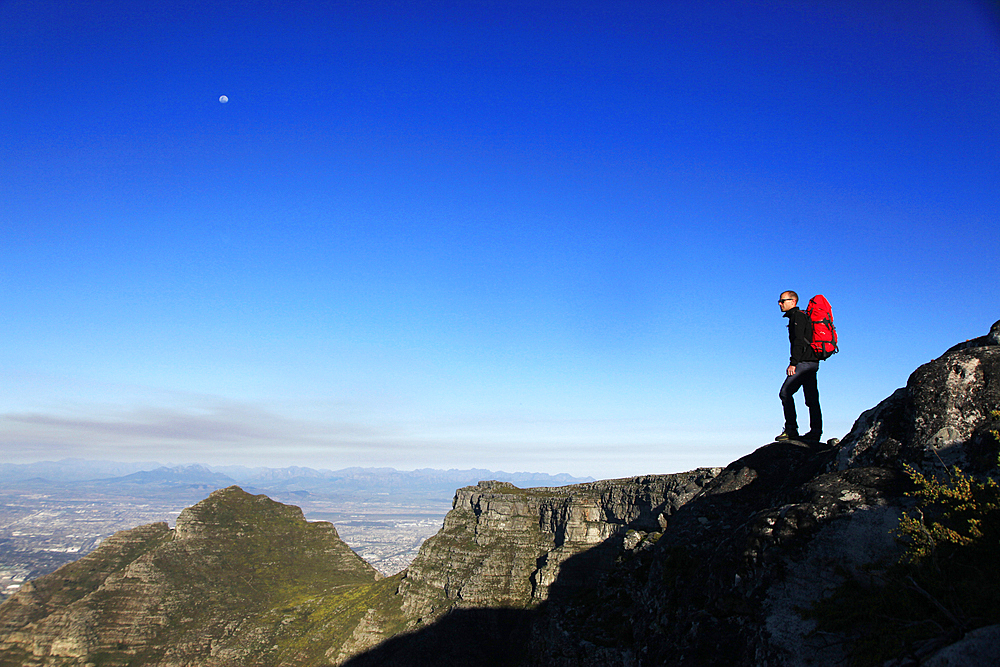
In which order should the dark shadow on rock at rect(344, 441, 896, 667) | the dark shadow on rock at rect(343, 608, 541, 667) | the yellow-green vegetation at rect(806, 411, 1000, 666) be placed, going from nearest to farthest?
1. the yellow-green vegetation at rect(806, 411, 1000, 666)
2. the dark shadow on rock at rect(344, 441, 896, 667)
3. the dark shadow on rock at rect(343, 608, 541, 667)

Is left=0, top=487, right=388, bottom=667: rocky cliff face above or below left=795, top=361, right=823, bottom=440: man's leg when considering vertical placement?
below

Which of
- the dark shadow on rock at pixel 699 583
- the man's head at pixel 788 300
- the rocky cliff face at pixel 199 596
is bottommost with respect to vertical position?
the rocky cliff face at pixel 199 596

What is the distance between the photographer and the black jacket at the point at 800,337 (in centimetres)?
1370

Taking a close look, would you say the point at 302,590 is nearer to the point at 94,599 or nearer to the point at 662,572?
the point at 94,599

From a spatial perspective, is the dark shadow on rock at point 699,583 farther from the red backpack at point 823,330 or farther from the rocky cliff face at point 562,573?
the red backpack at point 823,330

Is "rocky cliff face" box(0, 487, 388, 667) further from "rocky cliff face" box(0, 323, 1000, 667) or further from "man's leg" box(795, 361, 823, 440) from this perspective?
"man's leg" box(795, 361, 823, 440)

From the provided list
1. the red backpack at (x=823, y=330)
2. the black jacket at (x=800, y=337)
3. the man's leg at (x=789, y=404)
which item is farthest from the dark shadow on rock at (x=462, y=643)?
the red backpack at (x=823, y=330)

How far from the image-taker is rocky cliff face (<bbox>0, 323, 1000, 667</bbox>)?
26.2 feet

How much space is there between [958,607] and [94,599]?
135 meters

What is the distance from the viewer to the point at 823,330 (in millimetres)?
13445

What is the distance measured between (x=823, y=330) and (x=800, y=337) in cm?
58

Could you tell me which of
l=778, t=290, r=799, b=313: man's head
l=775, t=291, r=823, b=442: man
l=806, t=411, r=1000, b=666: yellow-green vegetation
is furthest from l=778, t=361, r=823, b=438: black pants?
l=806, t=411, r=1000, b=666: yellow-green vegetation

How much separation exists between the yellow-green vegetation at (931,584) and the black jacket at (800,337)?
616 cm

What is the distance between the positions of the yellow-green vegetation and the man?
6.20 meters
